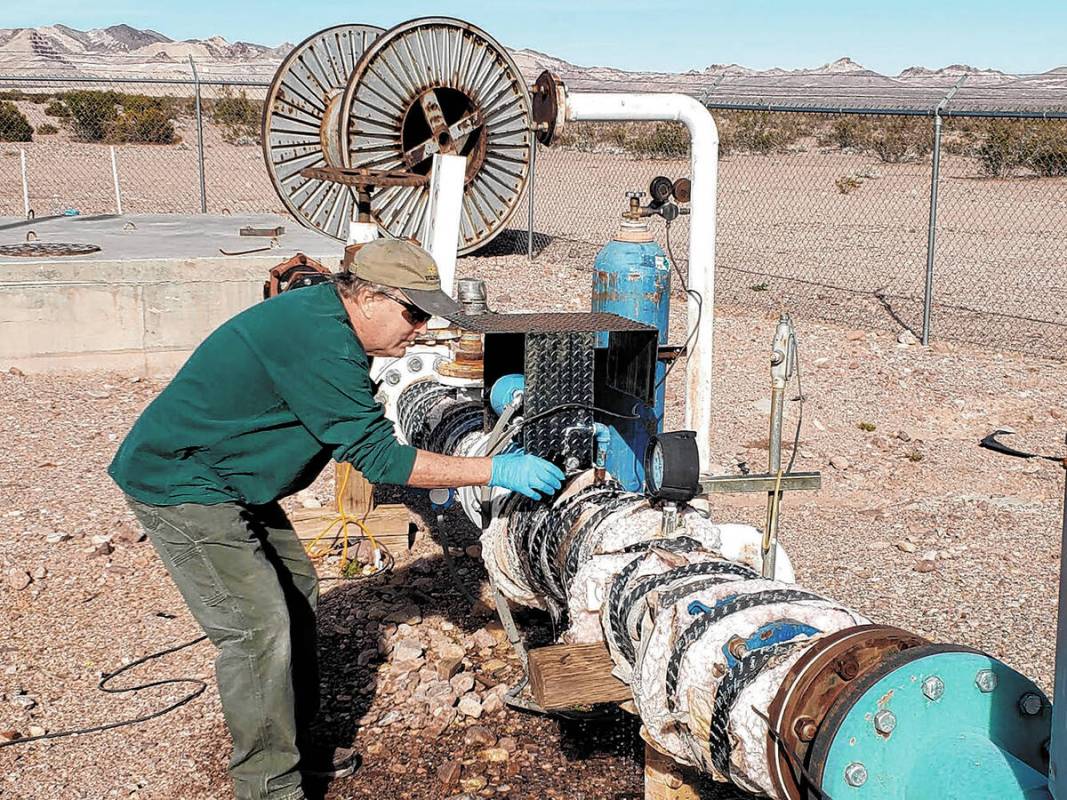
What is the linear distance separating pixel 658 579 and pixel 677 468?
1.06 feet

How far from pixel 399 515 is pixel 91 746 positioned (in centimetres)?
197

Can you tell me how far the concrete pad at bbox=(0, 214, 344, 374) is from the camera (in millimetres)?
8320

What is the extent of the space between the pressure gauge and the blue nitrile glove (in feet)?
0.93

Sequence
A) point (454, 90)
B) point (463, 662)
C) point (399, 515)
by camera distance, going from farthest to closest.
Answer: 1. point (454, 90)
2. point (399, 515)
3. point (463, 662)

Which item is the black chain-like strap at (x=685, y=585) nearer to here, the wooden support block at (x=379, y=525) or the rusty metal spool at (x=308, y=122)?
the wooden support block at (x=379, y=525)

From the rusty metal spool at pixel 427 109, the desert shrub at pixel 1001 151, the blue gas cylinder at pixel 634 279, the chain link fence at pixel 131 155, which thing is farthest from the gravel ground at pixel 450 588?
the desert shrub at pixel 1001 151

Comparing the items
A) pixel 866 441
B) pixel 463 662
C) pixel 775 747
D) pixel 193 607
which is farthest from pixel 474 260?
pixel 775 747

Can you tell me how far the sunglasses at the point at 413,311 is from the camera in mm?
3213

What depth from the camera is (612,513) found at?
3.08 meters

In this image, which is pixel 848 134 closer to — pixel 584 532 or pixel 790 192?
pixel 790 192

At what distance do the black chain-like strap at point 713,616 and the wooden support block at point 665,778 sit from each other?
0.54 meters

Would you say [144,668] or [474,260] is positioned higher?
[474,260]

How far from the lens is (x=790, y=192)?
872 inches

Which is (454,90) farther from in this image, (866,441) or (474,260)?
(474,260)
